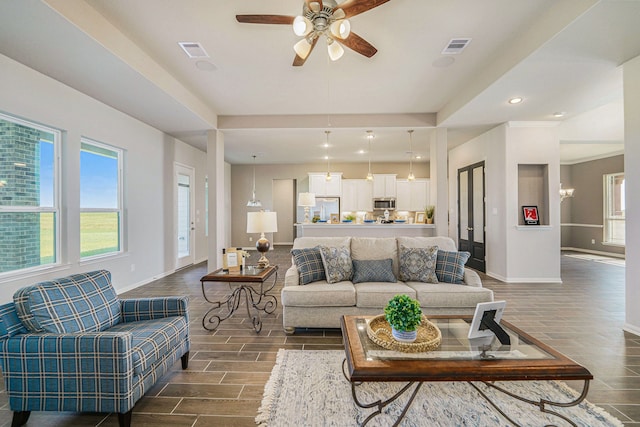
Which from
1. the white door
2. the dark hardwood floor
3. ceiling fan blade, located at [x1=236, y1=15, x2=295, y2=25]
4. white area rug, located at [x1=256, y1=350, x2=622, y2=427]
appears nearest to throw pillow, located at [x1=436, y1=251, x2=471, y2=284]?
the dark hardwood floor

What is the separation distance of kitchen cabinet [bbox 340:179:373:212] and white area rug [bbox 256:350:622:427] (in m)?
6.85

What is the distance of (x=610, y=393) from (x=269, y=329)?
275 cm

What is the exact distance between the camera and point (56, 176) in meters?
3.52

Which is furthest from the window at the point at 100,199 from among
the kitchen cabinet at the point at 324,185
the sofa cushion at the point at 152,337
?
the kitchen cabinet at the point at 324,185

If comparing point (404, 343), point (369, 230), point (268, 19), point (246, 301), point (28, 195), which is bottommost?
point (246, 301)

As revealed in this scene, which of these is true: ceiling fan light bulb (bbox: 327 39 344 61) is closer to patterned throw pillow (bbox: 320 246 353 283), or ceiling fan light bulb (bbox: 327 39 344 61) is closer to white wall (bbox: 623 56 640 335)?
patterned throw pillow (bbox: 320 246 353 283)

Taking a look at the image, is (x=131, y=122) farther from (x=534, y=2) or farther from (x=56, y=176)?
(x=534, y=2)

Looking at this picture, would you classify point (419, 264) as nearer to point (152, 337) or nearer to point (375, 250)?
point (375, 250)

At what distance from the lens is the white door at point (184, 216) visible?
620cm

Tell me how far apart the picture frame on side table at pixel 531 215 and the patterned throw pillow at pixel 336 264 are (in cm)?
383

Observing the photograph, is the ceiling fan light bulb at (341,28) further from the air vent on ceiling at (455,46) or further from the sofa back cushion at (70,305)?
the sofa back cushion at (70,305)

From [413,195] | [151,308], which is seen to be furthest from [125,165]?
[413,195]

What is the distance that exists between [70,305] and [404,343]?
204cm

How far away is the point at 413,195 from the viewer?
8805 millimetres
